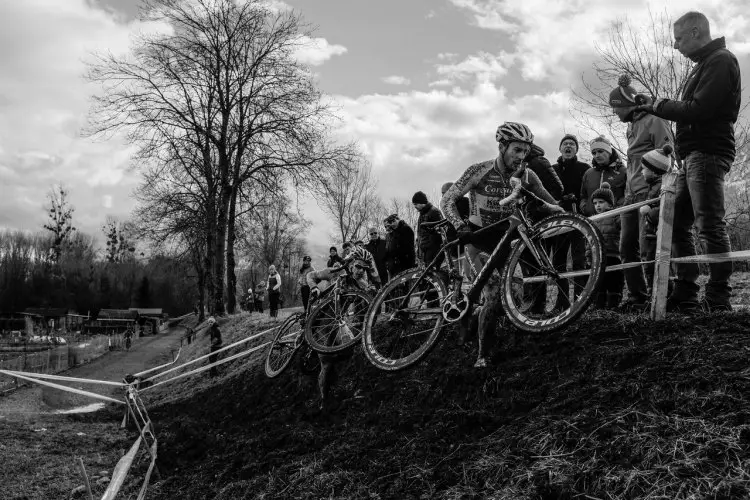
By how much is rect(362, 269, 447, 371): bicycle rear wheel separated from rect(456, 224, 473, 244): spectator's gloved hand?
0.44 metres

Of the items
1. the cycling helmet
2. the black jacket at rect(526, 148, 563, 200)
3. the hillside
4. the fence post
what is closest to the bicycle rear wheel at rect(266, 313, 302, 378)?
the hillside

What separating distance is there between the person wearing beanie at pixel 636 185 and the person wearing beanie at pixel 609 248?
38 cm

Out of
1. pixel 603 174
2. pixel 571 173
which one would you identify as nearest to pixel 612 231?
pixel 603 174

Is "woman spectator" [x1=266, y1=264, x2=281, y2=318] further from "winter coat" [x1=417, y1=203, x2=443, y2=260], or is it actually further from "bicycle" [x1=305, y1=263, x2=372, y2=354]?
"bicycle" [x1=305, y1=263, x2=372, y2=354]

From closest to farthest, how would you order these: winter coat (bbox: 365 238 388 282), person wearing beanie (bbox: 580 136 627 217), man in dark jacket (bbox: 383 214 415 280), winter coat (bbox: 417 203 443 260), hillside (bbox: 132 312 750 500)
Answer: hillside (bbox: 132 312 750 500) < person wearing beanie (bbox: 580 136 627 217) < winter coat (bbox: 417 203 443 260) < man in dark jacket (bbox: 383 214 415 280) < winter coat (bbox: 365 238 388 282)

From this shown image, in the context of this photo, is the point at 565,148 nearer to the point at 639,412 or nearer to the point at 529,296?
the point at 529,296

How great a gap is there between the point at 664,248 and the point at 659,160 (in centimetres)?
83

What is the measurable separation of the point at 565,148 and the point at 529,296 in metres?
3.91

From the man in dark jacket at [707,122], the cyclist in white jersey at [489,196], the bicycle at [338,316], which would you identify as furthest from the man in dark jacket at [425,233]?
the man in dark jacket at [707,122]

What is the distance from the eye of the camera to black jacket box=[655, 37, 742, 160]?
501 centimetres

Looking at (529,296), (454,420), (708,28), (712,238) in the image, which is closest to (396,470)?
(454,420)

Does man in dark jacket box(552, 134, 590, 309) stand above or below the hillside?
above

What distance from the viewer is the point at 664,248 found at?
5.36 m

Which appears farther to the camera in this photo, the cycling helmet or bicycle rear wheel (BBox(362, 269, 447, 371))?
bicycle rear wheel (BBox(362, 269, 447, 371))
